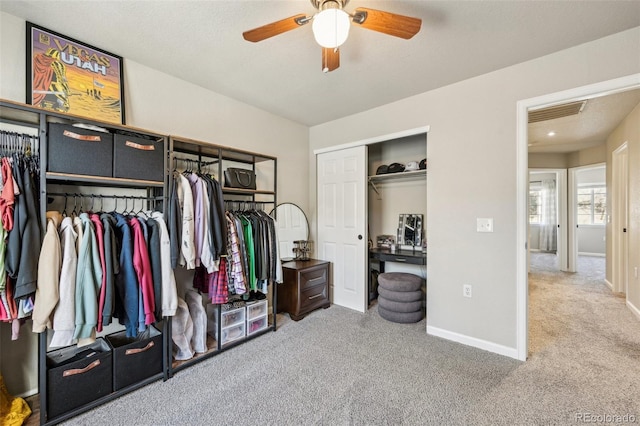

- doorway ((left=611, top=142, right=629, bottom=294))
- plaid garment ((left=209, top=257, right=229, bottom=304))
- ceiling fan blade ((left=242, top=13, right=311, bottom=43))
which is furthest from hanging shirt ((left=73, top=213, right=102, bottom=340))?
doorway ((left=611, top=142, right=629, bottom=294))

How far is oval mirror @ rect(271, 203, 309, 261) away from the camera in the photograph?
11.6ft

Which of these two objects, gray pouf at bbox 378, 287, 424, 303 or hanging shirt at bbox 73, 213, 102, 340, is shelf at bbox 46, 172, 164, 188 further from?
gray pouf at bbox 378, 287, 424, 303

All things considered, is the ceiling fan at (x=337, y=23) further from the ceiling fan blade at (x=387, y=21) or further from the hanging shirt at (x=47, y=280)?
the hanging shirt at (x=47, y=280)

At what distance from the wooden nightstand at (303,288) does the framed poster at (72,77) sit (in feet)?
7.12

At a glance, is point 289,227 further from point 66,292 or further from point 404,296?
point 66,292

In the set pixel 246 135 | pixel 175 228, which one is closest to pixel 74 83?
pixel 175 228

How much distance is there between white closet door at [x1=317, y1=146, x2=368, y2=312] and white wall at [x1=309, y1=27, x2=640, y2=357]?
82 centimetres

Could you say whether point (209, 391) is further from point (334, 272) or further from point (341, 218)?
point (341, 218)

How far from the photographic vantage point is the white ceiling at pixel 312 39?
1.67 m

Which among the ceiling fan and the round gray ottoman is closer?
the ceiling fan

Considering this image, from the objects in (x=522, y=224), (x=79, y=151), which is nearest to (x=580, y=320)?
(x=522, y=224)

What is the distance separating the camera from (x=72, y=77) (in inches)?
77.9

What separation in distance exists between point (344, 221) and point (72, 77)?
285 cm

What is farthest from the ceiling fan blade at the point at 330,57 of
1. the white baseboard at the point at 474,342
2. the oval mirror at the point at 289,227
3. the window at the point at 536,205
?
the window at the point at 536,205
